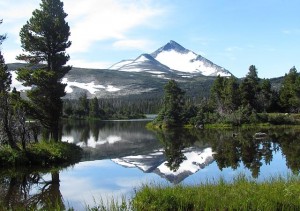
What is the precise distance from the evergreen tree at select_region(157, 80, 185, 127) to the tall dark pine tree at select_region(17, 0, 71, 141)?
5381cm

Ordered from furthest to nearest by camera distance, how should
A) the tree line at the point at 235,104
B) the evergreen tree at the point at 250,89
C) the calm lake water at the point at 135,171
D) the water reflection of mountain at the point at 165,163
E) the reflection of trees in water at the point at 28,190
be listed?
the evergreen tree at the point at 250,89 < the tree line at the point at 235,104 < the water reflection of mountain at the point at 165,163 < the calm lake water at the point at 135,171 < the reflection of trees in water at the point at 28,190

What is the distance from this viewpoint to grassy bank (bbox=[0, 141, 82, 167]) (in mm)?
28469

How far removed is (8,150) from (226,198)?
67.3 ft

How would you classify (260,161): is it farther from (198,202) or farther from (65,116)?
(65,116)

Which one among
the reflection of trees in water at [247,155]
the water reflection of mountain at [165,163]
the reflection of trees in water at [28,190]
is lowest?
the water reflection of mountain at [165,163]

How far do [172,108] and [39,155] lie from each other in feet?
206

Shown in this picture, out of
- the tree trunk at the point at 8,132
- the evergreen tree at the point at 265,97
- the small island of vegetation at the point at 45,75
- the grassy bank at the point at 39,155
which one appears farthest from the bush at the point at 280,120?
the tree trunk at the point at 8,132

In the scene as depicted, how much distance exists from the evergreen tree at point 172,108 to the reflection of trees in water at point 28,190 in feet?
213

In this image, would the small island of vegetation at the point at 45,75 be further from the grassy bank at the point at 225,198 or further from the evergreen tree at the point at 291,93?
the evergreen tree at the point at 291,93

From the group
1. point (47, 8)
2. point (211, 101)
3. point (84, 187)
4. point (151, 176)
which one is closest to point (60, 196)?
point (84, 187)

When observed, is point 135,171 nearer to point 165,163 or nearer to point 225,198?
point 165,163

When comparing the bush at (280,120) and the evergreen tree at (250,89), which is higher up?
the evergreen tree at (250,89)

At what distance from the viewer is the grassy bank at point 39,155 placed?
28.5 metres

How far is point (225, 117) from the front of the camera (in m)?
87.6
